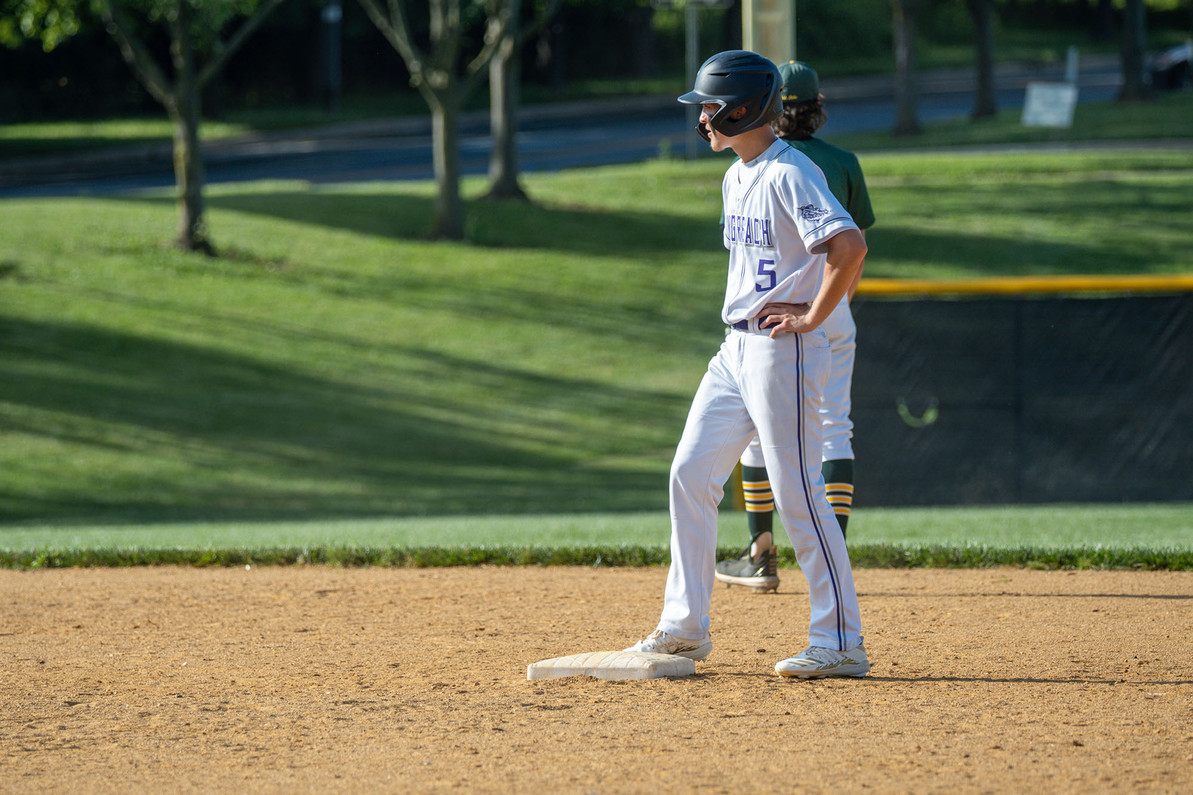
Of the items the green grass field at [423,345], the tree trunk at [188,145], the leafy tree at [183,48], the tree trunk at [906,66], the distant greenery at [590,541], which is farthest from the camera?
the tree trunk at [906,66]

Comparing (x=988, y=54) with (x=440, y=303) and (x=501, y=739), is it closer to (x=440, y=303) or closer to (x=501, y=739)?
(x=440, y=303)

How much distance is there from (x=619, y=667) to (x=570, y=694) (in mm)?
248

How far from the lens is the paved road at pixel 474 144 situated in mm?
30406

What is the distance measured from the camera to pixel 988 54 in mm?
32812

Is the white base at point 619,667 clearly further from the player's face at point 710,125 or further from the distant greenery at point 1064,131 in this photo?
the distant greenery at point 1064,131

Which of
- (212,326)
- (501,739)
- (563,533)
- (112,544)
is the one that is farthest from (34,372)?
(501,739)

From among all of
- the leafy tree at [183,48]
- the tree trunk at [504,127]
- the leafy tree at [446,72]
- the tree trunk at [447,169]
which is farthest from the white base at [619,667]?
the tree trunk at [504,127]

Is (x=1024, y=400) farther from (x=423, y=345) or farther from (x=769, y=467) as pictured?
(x=423, y=345)

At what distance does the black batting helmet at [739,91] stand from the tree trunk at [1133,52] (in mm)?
31205

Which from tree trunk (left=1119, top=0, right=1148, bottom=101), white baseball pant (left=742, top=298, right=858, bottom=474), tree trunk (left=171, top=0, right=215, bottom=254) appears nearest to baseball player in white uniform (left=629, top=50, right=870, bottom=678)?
white baseball pant (left=742, top=298, right=858, bottom=474)

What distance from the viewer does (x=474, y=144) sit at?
1384 inches

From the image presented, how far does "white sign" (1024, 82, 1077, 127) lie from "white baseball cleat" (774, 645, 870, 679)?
87.1 feet

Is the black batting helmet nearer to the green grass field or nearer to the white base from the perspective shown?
the white base

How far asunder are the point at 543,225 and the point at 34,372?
9.57 metres
